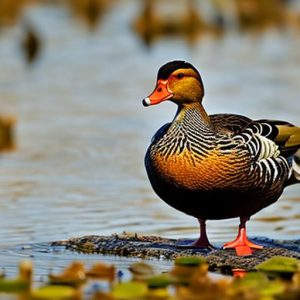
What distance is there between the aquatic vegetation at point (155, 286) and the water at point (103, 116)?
1.32 meters

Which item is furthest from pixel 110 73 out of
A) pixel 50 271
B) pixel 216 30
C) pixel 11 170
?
pixel 50 271

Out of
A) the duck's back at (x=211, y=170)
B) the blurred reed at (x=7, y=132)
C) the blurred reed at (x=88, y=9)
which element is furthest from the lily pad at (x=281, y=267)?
the blurred reed at (x=88, y=9)

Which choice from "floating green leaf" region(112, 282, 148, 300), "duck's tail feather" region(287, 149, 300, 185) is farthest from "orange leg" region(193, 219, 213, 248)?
"floating green leaf" region(112, 282, 148, 300)

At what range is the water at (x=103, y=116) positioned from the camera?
35.6 ft

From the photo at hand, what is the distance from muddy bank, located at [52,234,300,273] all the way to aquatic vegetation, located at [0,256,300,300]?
4.51 feet

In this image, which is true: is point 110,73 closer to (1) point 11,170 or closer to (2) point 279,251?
(1) point 11,170

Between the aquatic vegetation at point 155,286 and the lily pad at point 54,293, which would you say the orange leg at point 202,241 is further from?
the lily pad at point 54,293

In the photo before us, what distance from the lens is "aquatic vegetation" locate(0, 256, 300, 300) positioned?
22.0 feet

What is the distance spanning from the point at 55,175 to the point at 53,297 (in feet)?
20.9

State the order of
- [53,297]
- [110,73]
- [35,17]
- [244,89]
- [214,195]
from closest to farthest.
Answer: [53,297]
[214,195]
[244,89]
[110,73]
[35,17]

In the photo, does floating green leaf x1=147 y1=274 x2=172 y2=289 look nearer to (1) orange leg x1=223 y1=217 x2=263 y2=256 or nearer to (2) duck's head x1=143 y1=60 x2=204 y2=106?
(1) orange leg x1=223 y1=217 x2=263 y2=256

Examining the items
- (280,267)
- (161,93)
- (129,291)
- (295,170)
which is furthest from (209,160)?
(129,291)

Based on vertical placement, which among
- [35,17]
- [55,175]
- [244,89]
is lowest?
[55,175]

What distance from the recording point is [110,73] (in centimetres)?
2120
